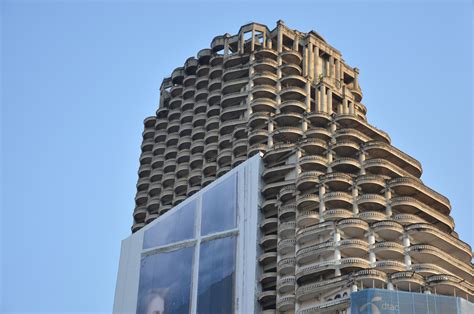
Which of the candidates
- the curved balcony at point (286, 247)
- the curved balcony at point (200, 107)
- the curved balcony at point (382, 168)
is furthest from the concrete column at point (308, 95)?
the curved balcony at point (286, 247)

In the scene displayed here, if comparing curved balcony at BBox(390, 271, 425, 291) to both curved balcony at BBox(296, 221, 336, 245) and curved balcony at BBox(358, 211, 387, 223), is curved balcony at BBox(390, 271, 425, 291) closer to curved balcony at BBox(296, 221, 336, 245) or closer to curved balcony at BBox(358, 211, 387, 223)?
curved balcony at BBox(296, 221, 336, 245)

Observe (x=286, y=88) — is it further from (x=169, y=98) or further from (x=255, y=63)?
(x=169, y=98)

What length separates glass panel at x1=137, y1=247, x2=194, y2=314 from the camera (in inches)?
3612

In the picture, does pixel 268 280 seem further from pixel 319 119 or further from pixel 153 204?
pixel 153 204

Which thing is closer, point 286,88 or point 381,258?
point 381,258

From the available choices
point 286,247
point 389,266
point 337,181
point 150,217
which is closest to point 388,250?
point 389,266

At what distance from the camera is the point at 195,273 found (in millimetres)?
91250

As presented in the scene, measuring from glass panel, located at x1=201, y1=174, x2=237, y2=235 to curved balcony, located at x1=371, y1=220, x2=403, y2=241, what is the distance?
15.6 m

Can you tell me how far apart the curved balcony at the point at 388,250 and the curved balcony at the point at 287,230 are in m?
Answer: 8.42

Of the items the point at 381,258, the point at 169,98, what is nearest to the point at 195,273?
the point at 381,258

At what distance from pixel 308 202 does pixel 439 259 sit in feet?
42.9

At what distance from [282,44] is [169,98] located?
1733cm

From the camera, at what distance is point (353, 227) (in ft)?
266

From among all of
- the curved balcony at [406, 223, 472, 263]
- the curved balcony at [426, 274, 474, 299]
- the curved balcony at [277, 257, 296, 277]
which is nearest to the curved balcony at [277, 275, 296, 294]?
the curved balcony at [277, 257, 296, 277]
